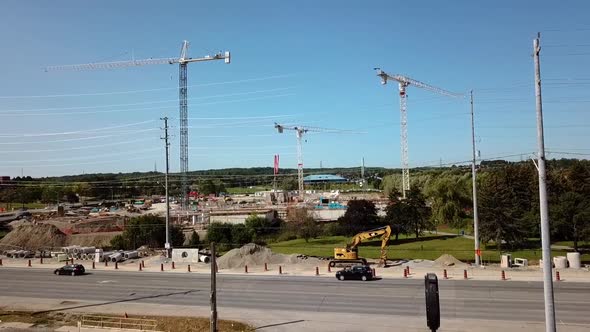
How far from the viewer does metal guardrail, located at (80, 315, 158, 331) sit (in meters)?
26.3

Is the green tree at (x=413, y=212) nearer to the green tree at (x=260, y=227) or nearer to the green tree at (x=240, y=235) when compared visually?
the green tree at (x=240, y=235)

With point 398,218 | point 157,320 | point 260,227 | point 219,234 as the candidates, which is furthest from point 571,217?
point 260,227

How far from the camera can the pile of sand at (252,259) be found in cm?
5222


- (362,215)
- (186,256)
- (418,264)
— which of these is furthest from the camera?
(362,215)

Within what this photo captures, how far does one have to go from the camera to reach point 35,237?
87.6 meters

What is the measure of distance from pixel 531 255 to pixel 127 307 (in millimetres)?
45366

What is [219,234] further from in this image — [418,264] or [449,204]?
[418,264]

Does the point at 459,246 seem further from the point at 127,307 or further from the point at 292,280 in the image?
the point at 127,307

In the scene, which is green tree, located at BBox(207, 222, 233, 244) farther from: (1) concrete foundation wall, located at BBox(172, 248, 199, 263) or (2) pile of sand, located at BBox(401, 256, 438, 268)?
(2) pile of sand, located at BBox(401, 256, 438, 268)

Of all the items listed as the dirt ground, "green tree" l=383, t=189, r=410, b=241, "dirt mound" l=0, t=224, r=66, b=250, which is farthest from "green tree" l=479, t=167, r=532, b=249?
"dirt mound" l=0, t=224, r=66, b=250

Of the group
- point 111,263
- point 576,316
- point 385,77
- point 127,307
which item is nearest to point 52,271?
point 111,263

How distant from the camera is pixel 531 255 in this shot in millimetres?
56562

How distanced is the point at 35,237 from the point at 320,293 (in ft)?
234

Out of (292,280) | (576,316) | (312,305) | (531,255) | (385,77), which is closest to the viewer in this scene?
(576,316)
